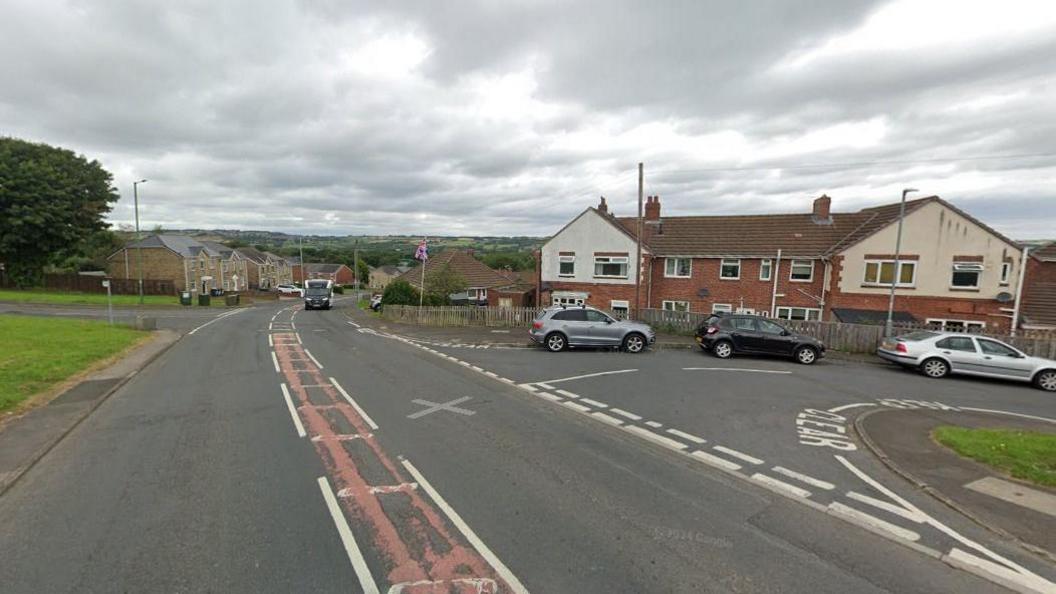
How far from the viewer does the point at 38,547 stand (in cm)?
396

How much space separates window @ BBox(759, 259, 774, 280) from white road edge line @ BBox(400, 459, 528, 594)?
2295cm

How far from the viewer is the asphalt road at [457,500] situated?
12.4 ft

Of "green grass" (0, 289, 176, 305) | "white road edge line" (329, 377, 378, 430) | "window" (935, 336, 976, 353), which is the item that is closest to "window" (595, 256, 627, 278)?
"window" (935, 336, 976, 353)

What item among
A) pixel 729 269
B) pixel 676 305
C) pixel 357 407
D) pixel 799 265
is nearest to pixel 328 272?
pixel 676 305

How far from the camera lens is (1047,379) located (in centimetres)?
1263

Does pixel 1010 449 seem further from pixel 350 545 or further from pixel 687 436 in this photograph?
pixel 350 545

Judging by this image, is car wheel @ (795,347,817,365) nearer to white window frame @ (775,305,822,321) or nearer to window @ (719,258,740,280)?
white window frame @ (775,305,822,321)

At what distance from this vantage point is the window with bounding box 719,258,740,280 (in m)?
24.0

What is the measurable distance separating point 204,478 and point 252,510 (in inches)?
50.2

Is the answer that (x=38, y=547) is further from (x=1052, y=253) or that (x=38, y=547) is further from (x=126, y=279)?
(x=126, y=279)

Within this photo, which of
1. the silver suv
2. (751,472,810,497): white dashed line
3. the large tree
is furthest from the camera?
the large tree

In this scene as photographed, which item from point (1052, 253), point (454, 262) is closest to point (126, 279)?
point (454, 262)

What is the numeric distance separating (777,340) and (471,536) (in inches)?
565

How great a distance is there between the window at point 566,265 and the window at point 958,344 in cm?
1688
